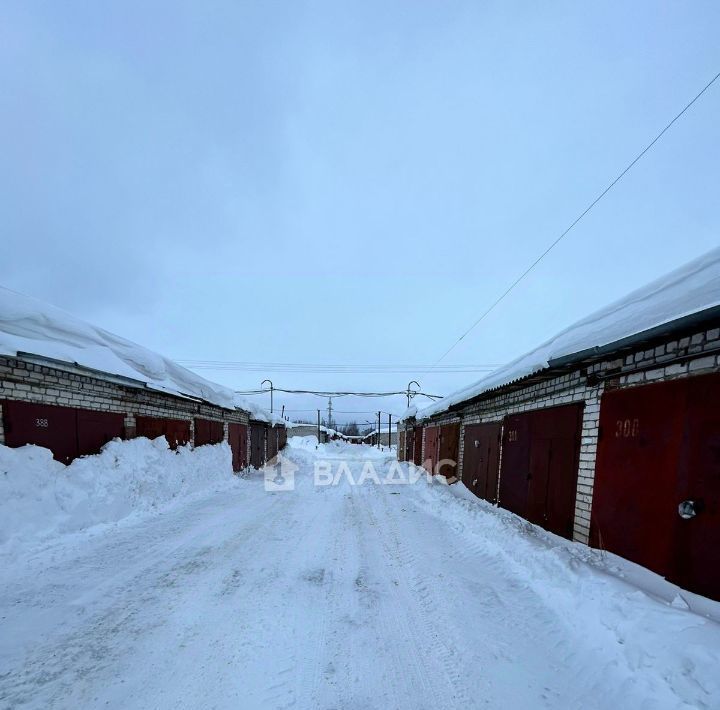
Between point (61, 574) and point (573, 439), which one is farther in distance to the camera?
point (573, 439)

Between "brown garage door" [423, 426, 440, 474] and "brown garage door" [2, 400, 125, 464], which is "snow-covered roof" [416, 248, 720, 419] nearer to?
"brown garage door" [2, 400, 125, 464]

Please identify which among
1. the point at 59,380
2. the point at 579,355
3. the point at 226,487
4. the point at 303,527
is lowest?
the point at 226,487

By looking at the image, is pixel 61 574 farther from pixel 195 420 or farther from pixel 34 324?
pixel 195 420

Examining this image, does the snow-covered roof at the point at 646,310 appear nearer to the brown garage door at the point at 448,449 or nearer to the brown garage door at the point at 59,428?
the brown garage door at the point at 448,449

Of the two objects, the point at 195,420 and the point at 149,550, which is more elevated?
the point at 195,420

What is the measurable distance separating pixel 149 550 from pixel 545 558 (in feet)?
18.8

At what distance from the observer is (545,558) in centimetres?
502

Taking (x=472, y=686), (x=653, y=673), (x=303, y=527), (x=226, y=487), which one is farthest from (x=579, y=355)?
(x=226, y=487)

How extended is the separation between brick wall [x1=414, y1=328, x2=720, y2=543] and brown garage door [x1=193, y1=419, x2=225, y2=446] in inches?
401

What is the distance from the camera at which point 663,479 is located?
3.94 metres

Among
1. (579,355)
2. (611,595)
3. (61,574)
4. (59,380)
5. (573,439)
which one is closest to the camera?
(611,595)

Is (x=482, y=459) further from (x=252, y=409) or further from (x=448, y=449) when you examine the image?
(x=252, y=409)

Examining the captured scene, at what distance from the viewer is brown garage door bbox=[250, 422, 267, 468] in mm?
19688

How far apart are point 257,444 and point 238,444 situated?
378 cm
